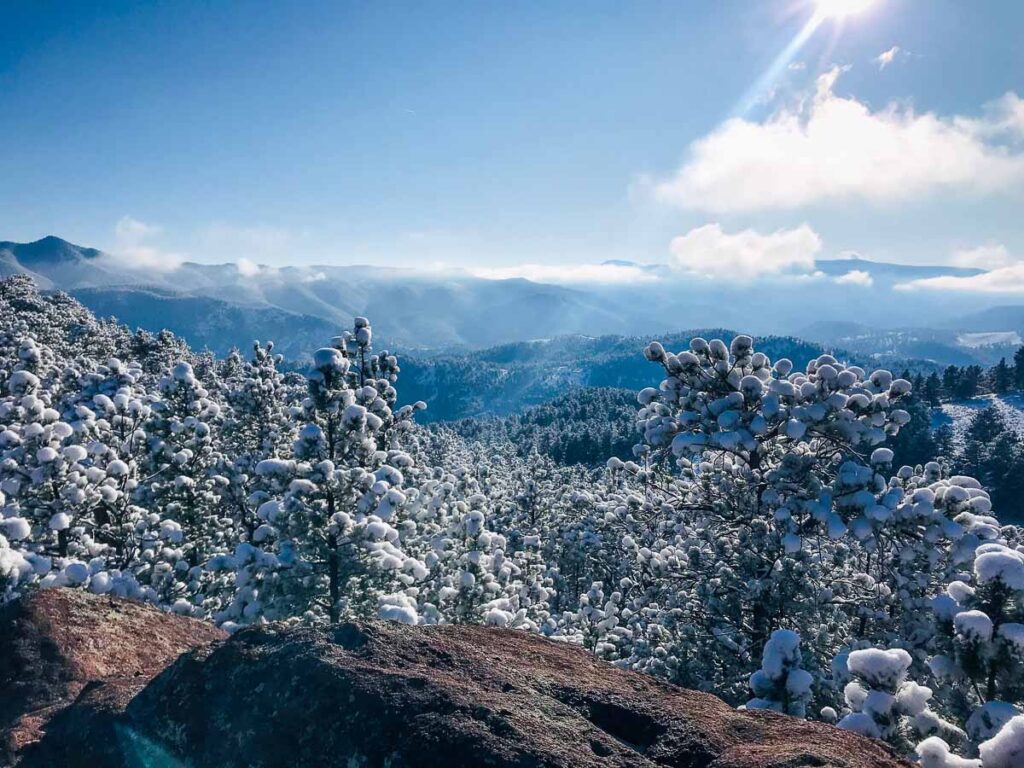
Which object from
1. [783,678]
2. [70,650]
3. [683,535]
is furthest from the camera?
[683,535]

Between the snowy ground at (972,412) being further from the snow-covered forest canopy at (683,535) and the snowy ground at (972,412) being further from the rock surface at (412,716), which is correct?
the rock surface at (412,716)

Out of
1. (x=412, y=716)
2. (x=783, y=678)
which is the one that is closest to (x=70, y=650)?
(x=412, y=716)

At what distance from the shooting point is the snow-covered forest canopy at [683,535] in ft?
20.6

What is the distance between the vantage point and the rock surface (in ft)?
14.3

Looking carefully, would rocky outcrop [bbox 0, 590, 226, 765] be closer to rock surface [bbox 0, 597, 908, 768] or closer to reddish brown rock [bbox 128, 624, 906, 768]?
rock surface [bbox 0, 597, 908, 768]

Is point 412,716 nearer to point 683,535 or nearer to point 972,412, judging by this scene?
point 683,535

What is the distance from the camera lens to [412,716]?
4.59 m

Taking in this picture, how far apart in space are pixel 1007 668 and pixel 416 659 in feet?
18.9

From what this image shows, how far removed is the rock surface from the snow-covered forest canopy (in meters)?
1.64

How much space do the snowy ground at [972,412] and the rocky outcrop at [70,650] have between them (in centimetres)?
11715

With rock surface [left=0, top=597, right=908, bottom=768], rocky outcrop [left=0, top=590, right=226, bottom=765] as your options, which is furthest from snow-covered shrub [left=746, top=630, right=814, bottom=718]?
rocky outcrop [left=0, top=590, right=226, bottom=765]

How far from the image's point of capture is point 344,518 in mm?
13305

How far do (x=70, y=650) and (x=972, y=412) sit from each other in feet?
466

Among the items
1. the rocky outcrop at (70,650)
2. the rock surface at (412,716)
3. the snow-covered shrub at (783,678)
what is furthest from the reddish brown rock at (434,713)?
the rocky outcrop at (70,650)
